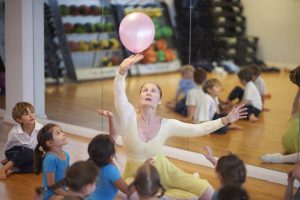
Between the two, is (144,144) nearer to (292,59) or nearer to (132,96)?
(292,59)

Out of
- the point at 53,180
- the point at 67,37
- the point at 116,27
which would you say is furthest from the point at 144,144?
the point at 67,37

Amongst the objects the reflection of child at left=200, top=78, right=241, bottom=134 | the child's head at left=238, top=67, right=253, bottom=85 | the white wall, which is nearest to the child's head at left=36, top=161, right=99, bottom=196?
the white wall

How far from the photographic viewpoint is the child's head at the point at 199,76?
19.3 ft

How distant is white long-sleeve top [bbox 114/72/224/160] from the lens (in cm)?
323

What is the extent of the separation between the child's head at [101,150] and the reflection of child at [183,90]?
10.1ft

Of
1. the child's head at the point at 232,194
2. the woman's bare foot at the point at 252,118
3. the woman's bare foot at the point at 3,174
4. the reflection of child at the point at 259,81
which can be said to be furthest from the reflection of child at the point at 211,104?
the child's head at the point at 232,194

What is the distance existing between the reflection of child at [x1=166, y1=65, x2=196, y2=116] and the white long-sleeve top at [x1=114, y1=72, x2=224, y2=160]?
2.55 meters

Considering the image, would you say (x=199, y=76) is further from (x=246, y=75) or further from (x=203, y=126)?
(x=203, y=126)

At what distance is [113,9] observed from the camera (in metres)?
7.29

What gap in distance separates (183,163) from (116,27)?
3157 millimetres

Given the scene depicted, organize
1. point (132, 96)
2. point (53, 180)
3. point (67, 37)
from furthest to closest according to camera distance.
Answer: point (67, 37)
point (132, 96)
point (53, 180)

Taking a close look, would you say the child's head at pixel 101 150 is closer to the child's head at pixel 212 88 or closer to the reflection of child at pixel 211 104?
the reflection of child at pixel 211 104

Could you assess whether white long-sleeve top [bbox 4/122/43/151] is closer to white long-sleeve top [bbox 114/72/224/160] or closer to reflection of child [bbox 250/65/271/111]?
white long-sleeve top [bbox 114/72/224/160]

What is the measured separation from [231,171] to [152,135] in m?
0.77
